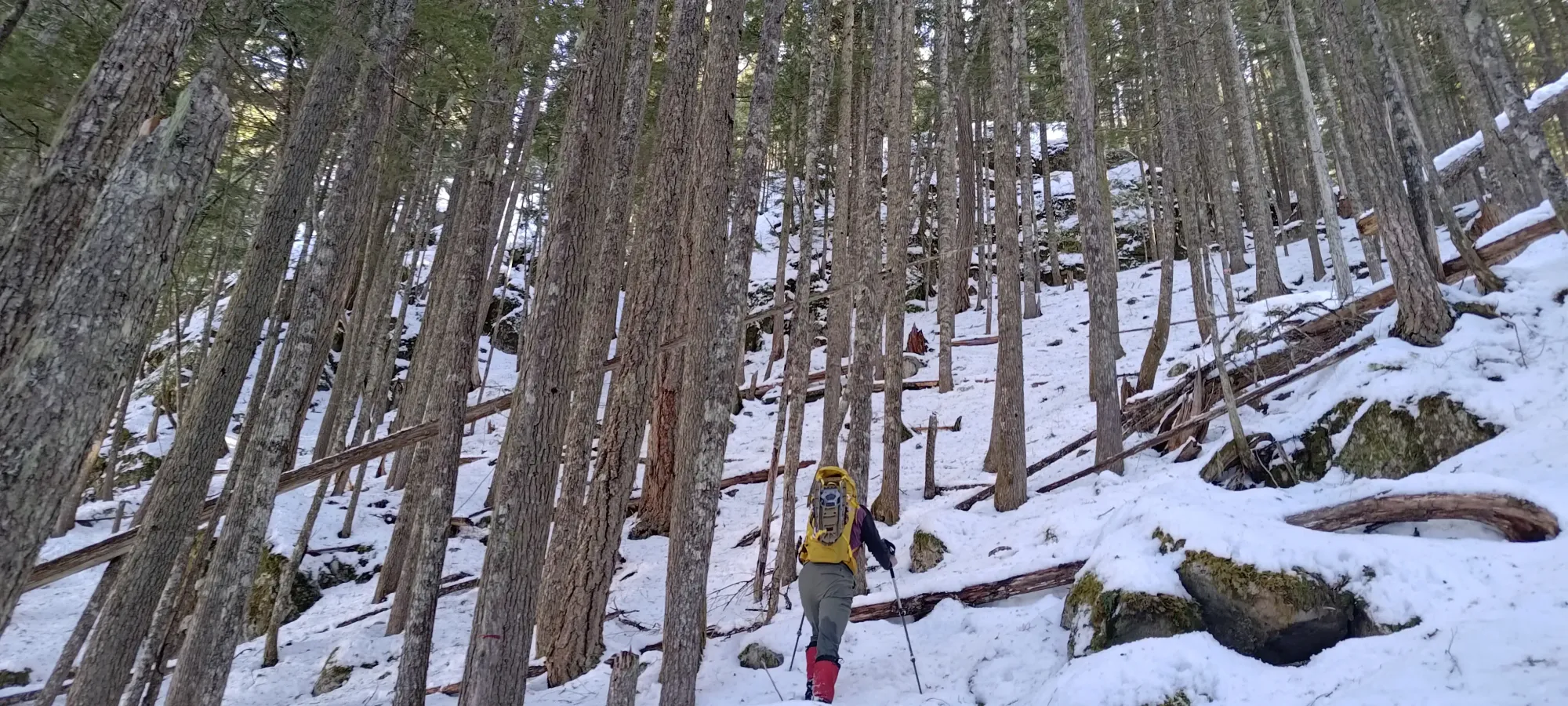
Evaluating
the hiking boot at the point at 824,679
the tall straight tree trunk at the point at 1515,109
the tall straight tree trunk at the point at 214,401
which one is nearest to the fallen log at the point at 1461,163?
the tall straight tree trunk at the point at 1515,109

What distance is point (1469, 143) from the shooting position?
36.9 feet

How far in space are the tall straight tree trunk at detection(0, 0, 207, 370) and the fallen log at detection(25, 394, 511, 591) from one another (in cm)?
297

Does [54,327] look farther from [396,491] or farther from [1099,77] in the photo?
[1099,77]

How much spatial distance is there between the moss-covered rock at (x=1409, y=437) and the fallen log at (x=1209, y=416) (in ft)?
5.00

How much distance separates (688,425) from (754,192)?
2641 mm

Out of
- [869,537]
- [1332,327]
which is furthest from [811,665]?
[1332,327]

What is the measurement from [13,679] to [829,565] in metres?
10.8

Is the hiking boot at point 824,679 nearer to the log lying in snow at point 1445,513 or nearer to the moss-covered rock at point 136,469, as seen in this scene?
the log lying in snow at point 1445,513

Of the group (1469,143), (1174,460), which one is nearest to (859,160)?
(1174,460)

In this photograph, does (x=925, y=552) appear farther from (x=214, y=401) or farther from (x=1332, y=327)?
(x=214, y=401)

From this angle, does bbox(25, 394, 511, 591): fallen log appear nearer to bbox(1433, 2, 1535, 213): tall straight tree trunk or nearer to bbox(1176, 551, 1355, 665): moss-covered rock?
bbox(1176, 551, 1355, 665): moss-covered rock

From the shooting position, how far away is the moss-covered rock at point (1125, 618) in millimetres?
4777

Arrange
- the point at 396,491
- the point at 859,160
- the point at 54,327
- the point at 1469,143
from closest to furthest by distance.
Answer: the point at 54,327 < the point at 1469,143 < the point at 396,491 < the point at 859,160

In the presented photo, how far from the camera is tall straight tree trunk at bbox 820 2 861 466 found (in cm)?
810
